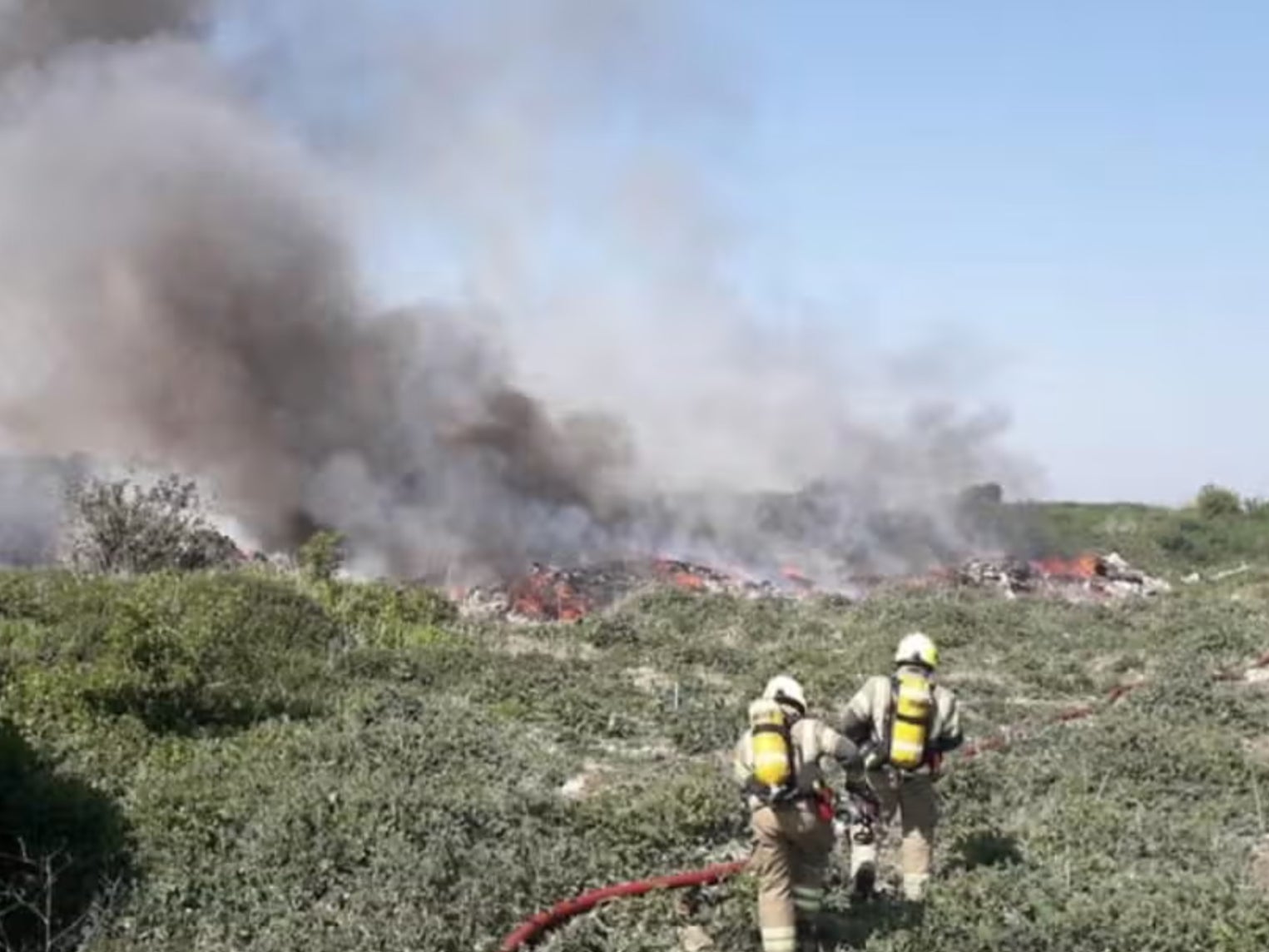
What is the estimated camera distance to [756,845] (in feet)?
28.1

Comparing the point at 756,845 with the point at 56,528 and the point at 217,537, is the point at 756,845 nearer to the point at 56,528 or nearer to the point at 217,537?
the point at 217,537

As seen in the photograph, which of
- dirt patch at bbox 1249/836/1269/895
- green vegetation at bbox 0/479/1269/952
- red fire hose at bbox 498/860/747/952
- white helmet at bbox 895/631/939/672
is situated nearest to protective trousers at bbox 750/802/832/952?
green vegetation at bbox 0/479/1269/952

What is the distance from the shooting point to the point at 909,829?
381 inches

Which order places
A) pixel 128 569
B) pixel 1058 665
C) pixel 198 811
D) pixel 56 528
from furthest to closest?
pixel 56 528
pixel 128 569
pixel 1058 665
pixel 198 811

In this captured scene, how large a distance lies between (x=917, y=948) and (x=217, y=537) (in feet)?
58.0

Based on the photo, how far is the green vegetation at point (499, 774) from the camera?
9023mm

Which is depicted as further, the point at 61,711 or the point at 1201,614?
the point at 1201,614

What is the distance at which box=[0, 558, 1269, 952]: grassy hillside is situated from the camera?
9031mm

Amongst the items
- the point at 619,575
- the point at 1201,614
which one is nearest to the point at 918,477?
the point at 619,575

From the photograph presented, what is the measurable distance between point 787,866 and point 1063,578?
2342cm

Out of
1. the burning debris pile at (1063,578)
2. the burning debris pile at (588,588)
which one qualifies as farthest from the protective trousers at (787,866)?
the burning debris pile at (1063,578)

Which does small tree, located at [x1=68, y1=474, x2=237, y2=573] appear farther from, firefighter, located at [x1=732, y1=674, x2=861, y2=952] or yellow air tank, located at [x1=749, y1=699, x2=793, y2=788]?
A: yellow air tank, located at [x1=749, y1=699, x2=793, y2=788]

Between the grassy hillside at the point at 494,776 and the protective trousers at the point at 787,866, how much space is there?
22.8 inches

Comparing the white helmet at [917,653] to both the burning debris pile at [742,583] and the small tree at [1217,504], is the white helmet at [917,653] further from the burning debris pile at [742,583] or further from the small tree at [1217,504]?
the small tree at [1217,504]
